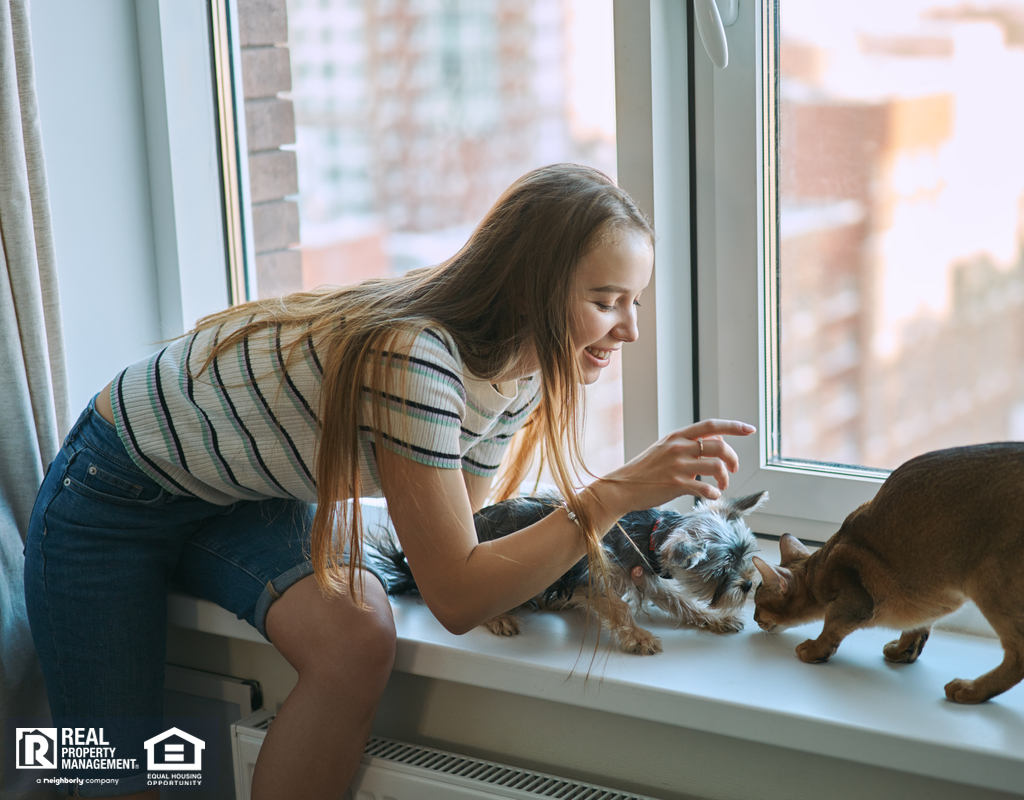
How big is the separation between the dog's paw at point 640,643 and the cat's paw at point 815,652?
0.54 feet

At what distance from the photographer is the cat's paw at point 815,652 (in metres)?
1.04

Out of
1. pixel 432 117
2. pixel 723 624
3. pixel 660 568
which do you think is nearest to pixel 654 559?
pixel 660 568

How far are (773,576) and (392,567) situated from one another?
546mm

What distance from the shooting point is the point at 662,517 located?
1.16 metres

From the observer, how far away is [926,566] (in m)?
0.92

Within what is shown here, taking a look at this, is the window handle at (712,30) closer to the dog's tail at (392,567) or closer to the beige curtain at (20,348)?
the dog's tail at (392,567)

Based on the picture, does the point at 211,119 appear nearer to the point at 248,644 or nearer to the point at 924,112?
the point at 248,644

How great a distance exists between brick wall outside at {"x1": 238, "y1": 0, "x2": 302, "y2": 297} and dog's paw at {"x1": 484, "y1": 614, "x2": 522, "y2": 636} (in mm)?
846

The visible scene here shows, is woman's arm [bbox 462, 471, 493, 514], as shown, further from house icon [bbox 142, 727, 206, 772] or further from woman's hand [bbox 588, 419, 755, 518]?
house icon [bbox 142, 727, 206, 772]

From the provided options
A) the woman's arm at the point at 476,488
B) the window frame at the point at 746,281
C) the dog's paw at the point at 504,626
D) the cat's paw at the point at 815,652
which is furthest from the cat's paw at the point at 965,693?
the woman's arm at the point at 476,488

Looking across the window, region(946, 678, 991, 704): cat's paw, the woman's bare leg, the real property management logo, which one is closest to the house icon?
the real property management logo

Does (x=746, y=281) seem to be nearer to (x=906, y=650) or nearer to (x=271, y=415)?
(x=906, y=650)

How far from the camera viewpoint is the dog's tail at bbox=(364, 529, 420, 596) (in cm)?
130

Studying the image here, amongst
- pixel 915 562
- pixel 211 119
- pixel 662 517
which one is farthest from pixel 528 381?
pixel 211 119
